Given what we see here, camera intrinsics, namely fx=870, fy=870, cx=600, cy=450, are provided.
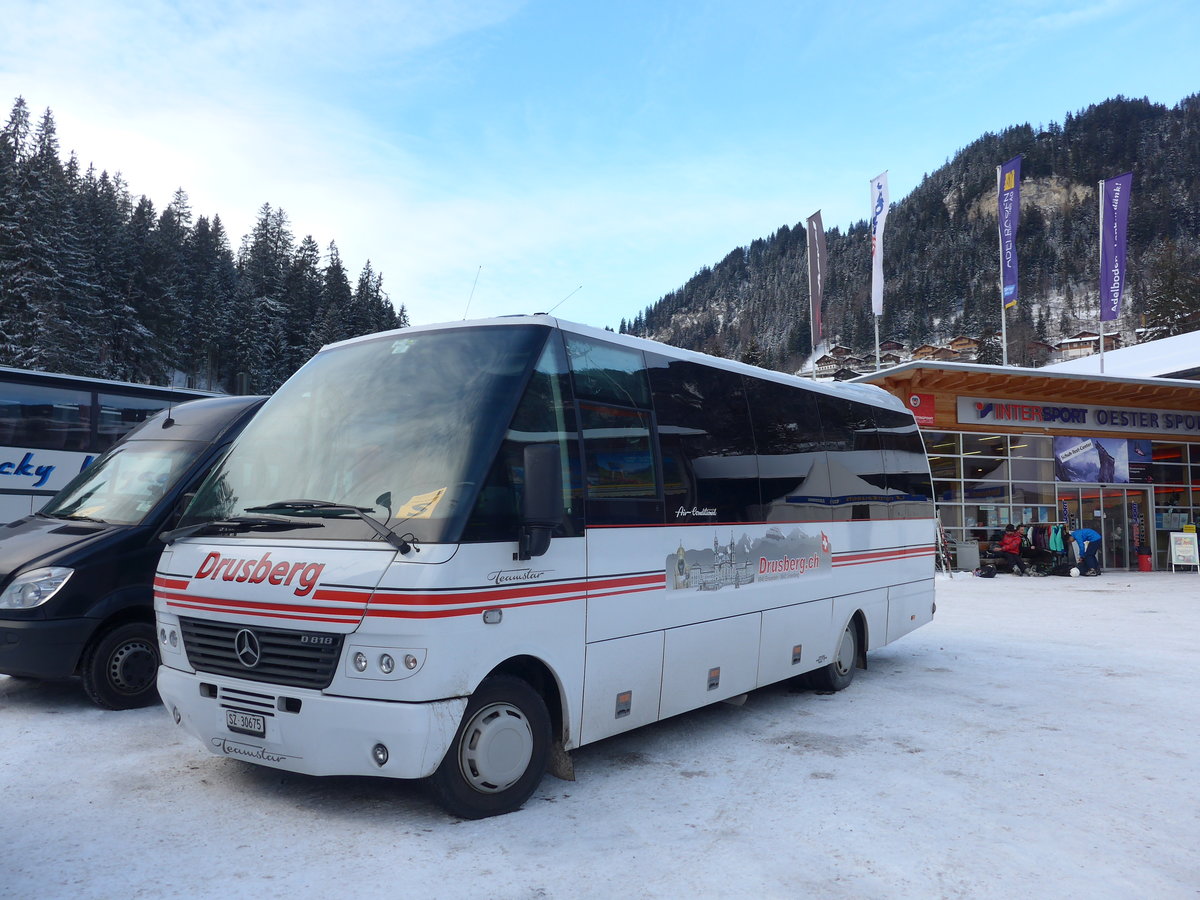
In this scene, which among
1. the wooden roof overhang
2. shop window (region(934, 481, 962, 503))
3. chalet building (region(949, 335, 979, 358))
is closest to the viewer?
the wooden roof overhang

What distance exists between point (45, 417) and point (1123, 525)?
29093 mm

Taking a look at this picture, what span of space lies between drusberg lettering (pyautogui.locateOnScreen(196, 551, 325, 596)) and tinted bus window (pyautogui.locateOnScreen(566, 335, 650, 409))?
6.11 ft

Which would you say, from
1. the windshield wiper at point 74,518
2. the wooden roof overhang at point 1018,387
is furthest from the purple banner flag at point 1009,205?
the windshield wiper at point 74,518

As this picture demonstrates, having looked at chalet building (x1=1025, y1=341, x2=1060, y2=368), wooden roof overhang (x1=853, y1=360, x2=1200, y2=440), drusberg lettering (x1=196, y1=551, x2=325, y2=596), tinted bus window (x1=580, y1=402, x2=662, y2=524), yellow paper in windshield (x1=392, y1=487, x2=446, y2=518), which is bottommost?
drusberg lettering (x1=196, y1=551, x2=325, y2=596)

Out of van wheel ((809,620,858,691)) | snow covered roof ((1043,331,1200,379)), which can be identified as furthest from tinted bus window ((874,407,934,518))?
snow covered roof ((1043,331,1200,379))

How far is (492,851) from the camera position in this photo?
4.21 metres

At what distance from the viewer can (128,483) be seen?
7477 millimetres

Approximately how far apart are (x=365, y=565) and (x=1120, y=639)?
1185 cm

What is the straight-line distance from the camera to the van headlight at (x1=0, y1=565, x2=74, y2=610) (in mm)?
6312

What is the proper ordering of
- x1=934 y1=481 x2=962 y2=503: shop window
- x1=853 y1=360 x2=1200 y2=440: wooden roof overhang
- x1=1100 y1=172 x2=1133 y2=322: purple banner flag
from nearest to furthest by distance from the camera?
x1=853 y1=360 x2=1200 y2=440: wooden roof overhang, x1=934 y1=481 x2=962 y2=503: shop window, x1=1100 y1=172 x2=1133 y2=322: purple banner flag

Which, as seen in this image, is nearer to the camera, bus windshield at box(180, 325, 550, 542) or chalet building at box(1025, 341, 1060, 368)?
bus windshield at box(180, 325, 550, 542)

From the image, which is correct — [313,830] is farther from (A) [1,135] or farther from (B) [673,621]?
(A) [1,135]

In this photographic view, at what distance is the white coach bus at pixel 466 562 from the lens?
4281mm

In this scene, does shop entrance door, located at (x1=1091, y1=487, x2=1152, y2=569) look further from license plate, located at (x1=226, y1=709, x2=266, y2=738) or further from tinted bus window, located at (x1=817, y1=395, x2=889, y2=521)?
license plate, located at (x1=226, y1=709, x2=266, y2=738)
